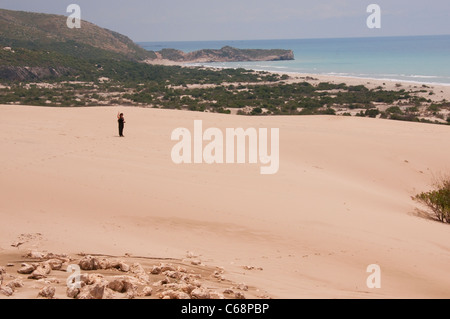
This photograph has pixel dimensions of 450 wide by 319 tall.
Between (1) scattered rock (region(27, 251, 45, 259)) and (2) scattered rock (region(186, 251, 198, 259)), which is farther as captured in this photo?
(2) scattered rock (region(186, 251, 198, 259))

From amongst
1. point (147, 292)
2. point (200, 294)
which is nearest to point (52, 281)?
point (147, 292)

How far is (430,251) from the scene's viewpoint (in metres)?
9.53

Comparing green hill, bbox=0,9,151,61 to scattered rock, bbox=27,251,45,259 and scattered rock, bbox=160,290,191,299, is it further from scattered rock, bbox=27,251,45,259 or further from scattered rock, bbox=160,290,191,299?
scattered rock, bbox=160,290,191,299

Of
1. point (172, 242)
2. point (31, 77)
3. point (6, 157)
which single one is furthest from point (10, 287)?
point (31, 77)

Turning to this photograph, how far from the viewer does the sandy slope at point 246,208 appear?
812 cm

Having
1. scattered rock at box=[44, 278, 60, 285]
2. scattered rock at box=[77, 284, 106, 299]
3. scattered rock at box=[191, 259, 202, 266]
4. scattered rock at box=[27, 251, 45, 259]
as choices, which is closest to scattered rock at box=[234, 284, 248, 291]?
scattered rock at box=[191, 259, 202, 266]

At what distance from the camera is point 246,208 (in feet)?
36.3

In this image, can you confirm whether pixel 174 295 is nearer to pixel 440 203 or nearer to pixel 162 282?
pixel 162 282

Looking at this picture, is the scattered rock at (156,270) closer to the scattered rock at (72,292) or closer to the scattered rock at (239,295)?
the scattered rock at (239,295)

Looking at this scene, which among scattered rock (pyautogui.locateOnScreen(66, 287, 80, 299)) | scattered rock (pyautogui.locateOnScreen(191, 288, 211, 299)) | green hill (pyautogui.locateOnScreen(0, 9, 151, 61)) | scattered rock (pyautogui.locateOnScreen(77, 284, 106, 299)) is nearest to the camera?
scattered rock (pyautogui.locateOnScreen(77, 284, 106, 299))

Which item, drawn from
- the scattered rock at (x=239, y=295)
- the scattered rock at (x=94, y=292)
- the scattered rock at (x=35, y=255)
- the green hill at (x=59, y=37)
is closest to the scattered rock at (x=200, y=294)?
the scattered rock at (x=239, y=295)

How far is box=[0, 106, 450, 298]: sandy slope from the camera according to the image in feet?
26.6

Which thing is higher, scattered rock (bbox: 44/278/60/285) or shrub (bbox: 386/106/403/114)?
shrub (bbox: 386/106/403/114)
